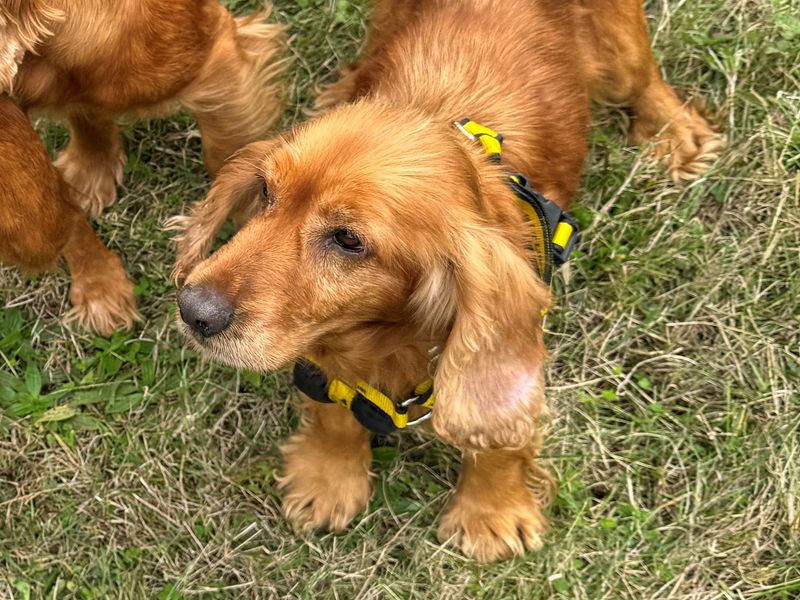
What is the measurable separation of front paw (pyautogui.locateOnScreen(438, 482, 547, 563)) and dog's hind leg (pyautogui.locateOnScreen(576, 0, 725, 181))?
1.56m

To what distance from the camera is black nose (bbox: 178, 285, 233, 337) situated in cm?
206

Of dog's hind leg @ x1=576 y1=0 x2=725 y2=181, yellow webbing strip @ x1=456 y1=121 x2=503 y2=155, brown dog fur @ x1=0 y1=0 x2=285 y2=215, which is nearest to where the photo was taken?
yellow webbing strip @ x1=456 y1=121 x2=503 y2=155

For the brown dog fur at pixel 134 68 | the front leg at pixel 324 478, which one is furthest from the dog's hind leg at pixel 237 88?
the front leg at pixel 324 478

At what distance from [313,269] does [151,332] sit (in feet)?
5.50

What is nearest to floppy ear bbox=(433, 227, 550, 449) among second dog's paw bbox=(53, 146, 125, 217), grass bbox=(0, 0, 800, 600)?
grass bbox=(0, 0, 800, 600)

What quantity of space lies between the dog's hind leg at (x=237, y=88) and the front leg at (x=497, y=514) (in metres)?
1.53

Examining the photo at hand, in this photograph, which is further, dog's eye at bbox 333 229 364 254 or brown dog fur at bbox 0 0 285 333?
brown dog fur at bbox 0 0 285 333

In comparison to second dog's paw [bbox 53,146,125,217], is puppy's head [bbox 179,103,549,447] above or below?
above

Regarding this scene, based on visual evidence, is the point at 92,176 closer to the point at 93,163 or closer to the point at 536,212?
the point at 93,163

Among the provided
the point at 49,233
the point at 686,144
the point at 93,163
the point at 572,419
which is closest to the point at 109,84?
the point at 49,233

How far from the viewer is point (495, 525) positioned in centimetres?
314

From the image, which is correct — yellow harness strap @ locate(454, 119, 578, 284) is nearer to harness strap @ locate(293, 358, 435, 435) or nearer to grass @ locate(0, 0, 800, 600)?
harness strap @ locate(293, 358, 435, 435)

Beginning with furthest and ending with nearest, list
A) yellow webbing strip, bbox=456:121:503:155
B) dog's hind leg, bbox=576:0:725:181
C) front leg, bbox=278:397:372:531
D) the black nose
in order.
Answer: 1. front leg, bbox=278:397:372:531
2. dog's hind leg, bbox=576:0:725:181
3. yellow webbing strip, bbox=456:121:503:155
4. the black nose

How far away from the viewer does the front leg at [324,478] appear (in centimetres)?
317
